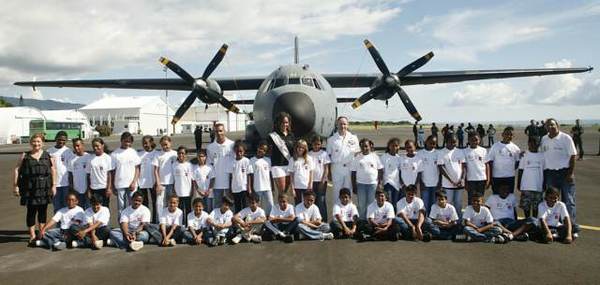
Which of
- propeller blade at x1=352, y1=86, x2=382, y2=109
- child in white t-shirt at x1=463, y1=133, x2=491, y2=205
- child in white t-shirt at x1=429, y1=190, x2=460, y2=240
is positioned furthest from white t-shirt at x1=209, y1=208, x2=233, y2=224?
propeller blade at x1=352, y1=86, x2=382, y2=109

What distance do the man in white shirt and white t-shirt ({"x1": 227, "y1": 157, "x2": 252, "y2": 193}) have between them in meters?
5.47

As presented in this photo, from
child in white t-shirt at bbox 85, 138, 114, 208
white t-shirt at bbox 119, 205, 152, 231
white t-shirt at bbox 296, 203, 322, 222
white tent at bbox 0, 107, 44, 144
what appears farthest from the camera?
white tent at bbox 0, 107, 44, 144

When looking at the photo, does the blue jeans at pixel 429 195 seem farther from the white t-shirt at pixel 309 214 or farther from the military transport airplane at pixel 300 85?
the military transport airplane at pixel 300 85

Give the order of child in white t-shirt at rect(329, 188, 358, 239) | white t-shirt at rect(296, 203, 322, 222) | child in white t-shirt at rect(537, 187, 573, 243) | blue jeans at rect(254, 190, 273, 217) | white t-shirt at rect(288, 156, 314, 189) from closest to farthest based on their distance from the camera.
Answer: child in white t-shirt at rect(537, 187, 573, 243)
child in white t-shirt at rect(329, 188, 358, 239)
white t-shirt at rect(296, 203, 322, 222)
white t-shirt at rect(288, 156, 314, 189)
blue jeans at rect(254, 190, 273, 217)

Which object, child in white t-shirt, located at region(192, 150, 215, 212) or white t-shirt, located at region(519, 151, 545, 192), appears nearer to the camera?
white t-shirt, located at region(519, 151, 545, 192)

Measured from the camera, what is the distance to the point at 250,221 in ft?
24.0

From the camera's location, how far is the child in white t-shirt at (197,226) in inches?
277

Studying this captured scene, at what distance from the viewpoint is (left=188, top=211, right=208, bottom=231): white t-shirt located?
7.20 metres

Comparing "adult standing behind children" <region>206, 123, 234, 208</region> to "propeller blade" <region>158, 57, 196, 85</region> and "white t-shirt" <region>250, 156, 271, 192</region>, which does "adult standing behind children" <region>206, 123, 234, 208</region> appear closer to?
"white t-shirt" <region>250, 156, 271, 192</region>

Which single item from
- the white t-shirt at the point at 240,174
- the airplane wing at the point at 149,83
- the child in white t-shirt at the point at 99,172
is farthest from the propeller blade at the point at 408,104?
the child in white t-shirt at the point at 99,172

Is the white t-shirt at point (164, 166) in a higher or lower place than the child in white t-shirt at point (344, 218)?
higher

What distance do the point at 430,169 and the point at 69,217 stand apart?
6.55 meters

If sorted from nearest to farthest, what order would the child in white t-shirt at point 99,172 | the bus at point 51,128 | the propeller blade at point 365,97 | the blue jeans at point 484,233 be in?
the blue jeans at point 484,233
the child in white t-shirt at point 99,172
the propeller blade at point 365,97
the bus at point 51,128

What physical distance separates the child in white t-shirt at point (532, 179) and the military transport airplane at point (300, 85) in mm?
5632
